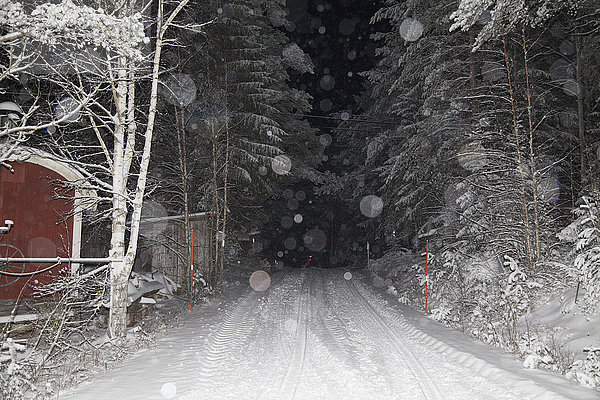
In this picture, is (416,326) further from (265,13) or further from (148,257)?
(265,13)

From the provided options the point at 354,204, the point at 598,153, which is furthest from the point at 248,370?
the point at 354,204

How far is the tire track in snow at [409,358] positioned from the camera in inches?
226

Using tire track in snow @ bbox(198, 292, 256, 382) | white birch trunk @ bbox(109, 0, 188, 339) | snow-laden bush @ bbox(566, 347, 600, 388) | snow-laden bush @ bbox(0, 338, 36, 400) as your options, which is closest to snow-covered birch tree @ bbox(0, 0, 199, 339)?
white birch trunk @ bbox(109, 0, 188, 339)

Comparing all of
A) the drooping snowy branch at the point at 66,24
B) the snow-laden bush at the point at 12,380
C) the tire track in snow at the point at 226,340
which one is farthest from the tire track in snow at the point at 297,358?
the drooping snowy branch at the point at 66,24

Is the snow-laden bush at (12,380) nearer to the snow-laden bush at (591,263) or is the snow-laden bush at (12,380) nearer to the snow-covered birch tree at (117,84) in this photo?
the snow-covered birch tree at (117,84)

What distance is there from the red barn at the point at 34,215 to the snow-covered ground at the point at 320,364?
4.05m

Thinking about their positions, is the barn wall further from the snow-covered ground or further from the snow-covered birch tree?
the snow-covered ground

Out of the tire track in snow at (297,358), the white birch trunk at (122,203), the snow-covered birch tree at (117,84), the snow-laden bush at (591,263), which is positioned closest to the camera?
the tire track in snow at (297,358)

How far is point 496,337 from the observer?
8.37 metres

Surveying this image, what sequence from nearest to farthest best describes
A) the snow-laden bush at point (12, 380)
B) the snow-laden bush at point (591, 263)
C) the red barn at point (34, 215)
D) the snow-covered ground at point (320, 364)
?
the snow-laden bush at point (12, 380) → the snow-covered ground at point (320, 364) → the snow-laden bush at point (591, 263) → the red barn at point (34, 215)

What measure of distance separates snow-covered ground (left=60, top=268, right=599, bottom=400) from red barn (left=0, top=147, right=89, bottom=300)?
4.05 metres

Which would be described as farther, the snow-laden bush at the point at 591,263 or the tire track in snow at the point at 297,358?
the snow-laden bush at the point at 591,263

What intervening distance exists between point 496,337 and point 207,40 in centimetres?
1361

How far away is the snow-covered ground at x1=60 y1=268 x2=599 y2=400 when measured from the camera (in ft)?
18.6
